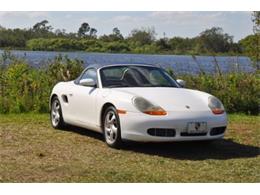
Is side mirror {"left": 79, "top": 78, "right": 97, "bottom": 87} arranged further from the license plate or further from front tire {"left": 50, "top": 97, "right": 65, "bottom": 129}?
the license plate

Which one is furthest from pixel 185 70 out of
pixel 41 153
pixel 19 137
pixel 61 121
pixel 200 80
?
pixel 41 153

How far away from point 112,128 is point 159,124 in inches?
33.5

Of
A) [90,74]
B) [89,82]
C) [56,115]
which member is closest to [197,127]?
[89,82]

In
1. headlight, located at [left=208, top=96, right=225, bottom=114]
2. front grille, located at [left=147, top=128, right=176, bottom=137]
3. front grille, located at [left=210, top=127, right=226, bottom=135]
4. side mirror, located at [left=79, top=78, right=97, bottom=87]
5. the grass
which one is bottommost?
the grass

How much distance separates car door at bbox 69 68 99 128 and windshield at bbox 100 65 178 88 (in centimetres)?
23

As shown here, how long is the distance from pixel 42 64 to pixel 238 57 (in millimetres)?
5364

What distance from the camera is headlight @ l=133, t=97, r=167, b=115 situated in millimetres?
7336

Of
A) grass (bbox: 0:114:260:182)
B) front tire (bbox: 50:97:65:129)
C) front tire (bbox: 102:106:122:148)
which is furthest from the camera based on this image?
front tire (bbox: 50:97:65:129)

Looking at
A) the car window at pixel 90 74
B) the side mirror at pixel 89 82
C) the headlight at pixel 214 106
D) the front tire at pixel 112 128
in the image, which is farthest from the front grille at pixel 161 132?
the car window at pixel 90 74

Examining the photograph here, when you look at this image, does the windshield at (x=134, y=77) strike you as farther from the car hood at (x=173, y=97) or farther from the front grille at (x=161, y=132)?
the front grille at (x=161, y=132)

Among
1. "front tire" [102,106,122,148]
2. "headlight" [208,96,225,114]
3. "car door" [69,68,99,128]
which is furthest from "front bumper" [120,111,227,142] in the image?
"car door" [69,68,99,128]

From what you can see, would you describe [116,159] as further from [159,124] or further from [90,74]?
[90,74]

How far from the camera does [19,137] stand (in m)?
8.70

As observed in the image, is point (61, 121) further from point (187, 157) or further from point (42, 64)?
→ point (42, 64)
